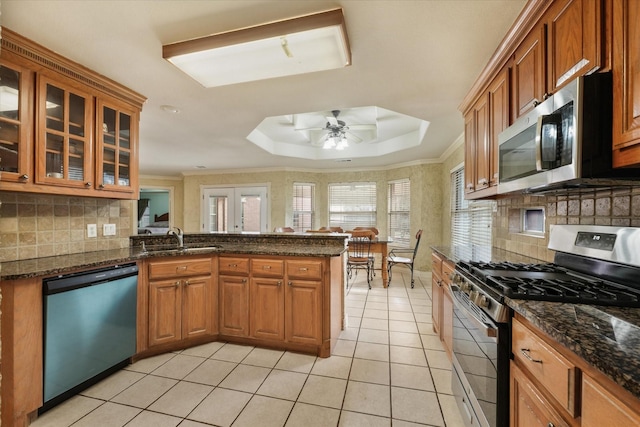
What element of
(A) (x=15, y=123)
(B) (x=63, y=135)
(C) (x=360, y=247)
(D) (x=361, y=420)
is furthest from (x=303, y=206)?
(D) (x=361, y=420)

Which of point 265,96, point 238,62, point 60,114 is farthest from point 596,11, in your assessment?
point 60,114

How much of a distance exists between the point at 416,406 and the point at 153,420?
1.58m

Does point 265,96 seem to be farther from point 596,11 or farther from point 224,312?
point 596,11

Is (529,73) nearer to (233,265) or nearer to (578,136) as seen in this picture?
(578,136)

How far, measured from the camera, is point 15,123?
1736 millimetres

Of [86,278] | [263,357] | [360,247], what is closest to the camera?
[86,278]

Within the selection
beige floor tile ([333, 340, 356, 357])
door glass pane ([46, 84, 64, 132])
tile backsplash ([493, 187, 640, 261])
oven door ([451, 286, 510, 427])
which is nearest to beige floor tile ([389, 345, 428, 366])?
beige floor tile ([333, 340, 356, 357])

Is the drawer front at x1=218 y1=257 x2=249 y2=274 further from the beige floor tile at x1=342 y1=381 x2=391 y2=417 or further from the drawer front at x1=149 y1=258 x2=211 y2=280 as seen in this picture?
the beige floor tile at x1=342 y1=381 x2=391 y2=417

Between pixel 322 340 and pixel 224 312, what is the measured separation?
3.07 feet

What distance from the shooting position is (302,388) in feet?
6.12

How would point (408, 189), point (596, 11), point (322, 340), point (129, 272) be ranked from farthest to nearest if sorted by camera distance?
point (408, 189) < point (322, 340) < point (129, 272) < point (596, 11)

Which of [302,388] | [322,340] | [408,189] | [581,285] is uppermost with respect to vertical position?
[408,189]

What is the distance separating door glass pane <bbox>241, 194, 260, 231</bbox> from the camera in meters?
6.43

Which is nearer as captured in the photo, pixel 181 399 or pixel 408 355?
pixel 181 399
